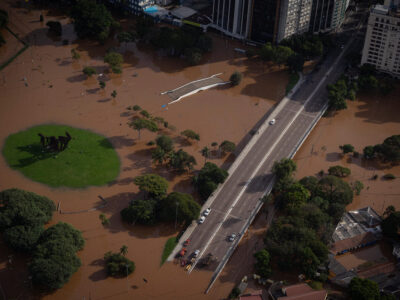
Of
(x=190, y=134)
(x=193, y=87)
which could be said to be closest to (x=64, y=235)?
(x=190, y=134)

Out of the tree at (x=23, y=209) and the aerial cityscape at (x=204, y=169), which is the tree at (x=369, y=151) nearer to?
the aerial cityscape at (x=204, y=169)

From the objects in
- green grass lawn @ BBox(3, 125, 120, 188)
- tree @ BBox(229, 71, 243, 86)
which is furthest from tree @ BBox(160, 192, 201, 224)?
tree @ BBox(229, 71, 243, 86)

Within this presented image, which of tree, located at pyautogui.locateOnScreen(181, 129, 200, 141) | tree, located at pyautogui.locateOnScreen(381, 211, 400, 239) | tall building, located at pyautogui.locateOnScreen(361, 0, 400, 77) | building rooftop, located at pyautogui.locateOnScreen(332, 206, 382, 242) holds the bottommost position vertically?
building rooftop, located at pyautogui.locateOnScreen(332, 206, 382, 242)

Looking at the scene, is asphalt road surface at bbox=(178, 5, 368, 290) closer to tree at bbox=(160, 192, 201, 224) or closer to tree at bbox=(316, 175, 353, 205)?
tree at bbox=(160, 192, 201, 224)

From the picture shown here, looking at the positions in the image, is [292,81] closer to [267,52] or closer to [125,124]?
[267,52]

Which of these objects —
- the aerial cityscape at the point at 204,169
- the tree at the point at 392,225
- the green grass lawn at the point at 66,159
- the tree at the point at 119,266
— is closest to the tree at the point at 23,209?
the aerial cityscape at the point at 204,169

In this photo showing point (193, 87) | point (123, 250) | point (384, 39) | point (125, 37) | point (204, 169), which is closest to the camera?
point (123, 250)
